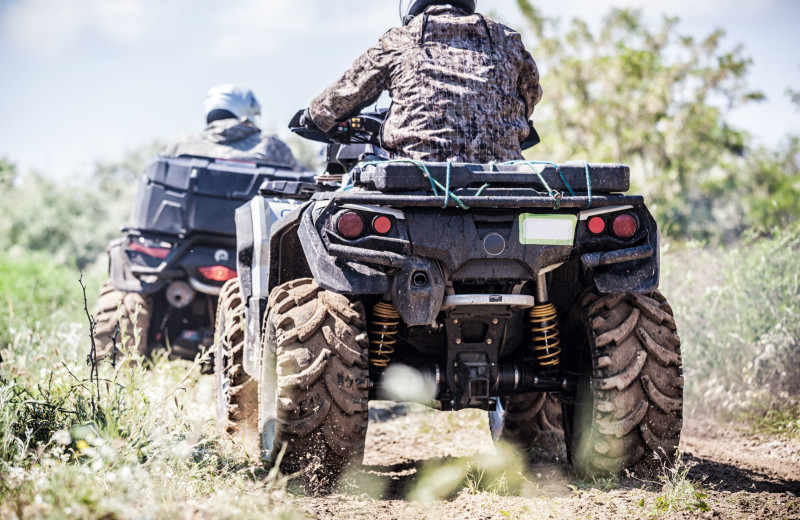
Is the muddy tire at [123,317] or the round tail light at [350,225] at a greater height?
the round tail light at [350,225]

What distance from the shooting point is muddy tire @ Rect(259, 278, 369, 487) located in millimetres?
3621

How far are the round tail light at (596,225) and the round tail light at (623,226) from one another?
2.1 inches

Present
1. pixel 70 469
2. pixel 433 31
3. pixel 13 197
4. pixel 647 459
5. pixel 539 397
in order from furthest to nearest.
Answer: pixel 13 197, pixel 539 397, pixel 433 31, pixel 647 459, pixel 70 469

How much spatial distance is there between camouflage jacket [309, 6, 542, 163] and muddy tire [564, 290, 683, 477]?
99 cm

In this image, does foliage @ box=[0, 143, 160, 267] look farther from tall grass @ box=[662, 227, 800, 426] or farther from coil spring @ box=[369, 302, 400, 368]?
coil spring @ box=[369, 302, 400, 368]

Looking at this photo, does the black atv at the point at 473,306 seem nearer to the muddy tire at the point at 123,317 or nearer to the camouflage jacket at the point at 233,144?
the muddy tire at the point at 123,317

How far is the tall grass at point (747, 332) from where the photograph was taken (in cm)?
614

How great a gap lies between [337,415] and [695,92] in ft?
56.2

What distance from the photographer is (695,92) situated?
18641 millimetres

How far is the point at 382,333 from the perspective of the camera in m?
4.01

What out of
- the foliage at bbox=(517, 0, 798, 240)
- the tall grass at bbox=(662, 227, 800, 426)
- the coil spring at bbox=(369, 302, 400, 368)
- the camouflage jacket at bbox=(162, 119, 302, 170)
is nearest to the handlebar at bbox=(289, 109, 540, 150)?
the coil spring at bbox=(369, 302, 400, 368)

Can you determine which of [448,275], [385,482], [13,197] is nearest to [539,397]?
[385,482]

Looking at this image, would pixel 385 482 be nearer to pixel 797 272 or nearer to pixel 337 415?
pixel 337 415

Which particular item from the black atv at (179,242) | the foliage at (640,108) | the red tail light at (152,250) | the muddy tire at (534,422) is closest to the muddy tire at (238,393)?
the muddy tire at (534,422)
